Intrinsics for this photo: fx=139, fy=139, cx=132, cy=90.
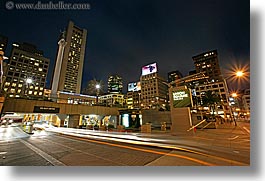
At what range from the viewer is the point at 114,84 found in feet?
459

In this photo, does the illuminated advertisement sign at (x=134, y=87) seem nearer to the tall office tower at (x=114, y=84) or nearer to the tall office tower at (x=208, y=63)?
the tall office tower at (x=114, y=84)

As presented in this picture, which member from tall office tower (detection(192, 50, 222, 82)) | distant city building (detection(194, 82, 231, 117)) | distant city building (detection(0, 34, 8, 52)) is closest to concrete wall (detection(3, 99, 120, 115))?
distant city building (detection(194, 82, 231, 117))

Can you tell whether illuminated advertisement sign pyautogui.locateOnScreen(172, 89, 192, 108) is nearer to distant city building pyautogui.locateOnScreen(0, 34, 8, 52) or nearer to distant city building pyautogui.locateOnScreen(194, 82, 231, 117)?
distant city building pyautogui.locateOnScreen(194, 82, 231, 117)

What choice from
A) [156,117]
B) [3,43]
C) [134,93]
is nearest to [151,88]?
[134,93]

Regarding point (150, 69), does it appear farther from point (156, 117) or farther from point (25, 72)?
point (25, 72)

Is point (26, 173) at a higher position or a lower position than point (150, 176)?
lower

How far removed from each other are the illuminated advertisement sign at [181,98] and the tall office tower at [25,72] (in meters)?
72.1

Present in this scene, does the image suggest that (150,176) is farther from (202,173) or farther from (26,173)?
(26,173)

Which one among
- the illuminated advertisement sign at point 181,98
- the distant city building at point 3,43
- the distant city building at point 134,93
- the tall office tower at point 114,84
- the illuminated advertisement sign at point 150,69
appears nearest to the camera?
the illuminated advertisement sign at point 181,98

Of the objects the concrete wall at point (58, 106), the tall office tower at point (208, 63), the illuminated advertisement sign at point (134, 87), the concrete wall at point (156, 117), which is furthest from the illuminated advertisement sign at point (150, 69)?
the concrete wall at point (58, 106)

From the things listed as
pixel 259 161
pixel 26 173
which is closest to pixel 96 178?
pixel 26 173

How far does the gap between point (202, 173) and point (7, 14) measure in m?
10.2

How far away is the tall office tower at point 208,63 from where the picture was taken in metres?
79.3

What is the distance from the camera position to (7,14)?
21.8 feet
